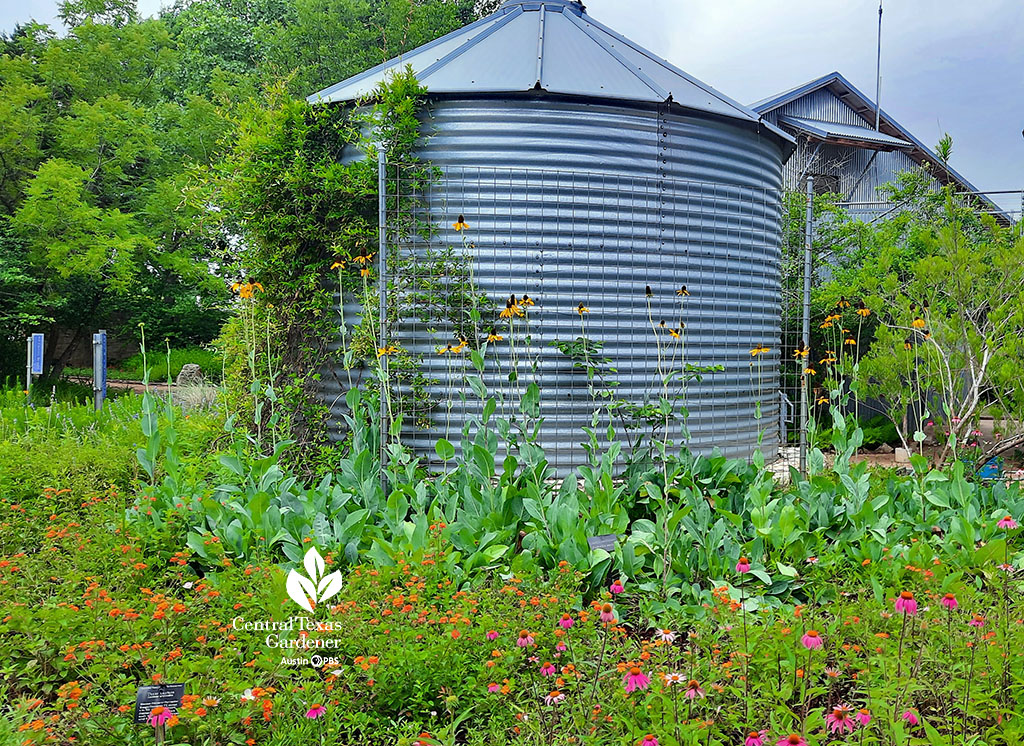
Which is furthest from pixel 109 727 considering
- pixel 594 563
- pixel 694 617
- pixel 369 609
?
pixel 694 617

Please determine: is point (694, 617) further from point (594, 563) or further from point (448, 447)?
point (448, 447)

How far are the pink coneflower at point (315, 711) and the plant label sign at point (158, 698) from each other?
0.35 m

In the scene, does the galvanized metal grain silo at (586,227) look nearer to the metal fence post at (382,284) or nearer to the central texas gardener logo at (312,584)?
the metal fence post at (382,284)

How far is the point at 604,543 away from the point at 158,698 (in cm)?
215

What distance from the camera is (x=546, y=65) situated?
661 cm

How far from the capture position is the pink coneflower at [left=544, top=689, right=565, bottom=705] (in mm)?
2174

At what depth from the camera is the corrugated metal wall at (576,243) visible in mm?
6168

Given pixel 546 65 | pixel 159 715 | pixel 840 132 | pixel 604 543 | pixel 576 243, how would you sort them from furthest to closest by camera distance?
pixel 840 132 < pixel 546 65 < pixel 576 243 < pixel 604 543 < pixel 159 715

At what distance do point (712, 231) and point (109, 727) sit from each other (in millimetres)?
5852

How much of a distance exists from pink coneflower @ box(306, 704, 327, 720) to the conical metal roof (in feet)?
16.6

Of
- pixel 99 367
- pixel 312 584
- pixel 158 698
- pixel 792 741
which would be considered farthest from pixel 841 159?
pixel 158 698

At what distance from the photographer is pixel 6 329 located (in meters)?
14.5

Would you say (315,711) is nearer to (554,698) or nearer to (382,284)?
(554,698)

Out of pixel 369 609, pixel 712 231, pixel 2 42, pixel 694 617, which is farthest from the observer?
pixel 2 42
